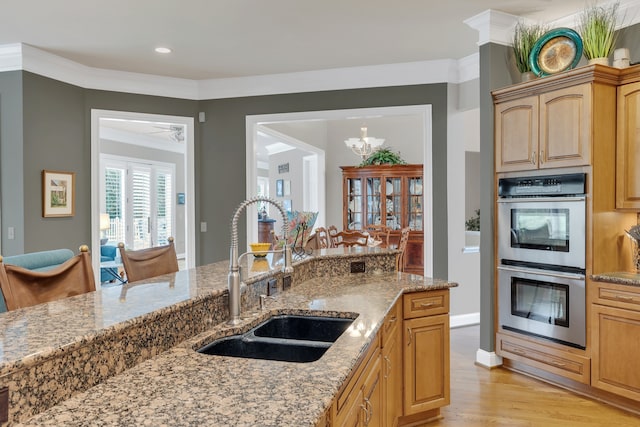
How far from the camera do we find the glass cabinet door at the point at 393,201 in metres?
8.32

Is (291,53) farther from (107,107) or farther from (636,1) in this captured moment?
(636,1)

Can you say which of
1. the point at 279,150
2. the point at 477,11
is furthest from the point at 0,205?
the point at 279,150

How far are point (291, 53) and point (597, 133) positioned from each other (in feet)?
8.70

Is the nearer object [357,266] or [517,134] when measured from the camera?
[357,266]

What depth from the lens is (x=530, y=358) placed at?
135 inches

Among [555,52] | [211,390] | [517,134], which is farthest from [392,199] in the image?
[211,390]

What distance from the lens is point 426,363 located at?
2699mm

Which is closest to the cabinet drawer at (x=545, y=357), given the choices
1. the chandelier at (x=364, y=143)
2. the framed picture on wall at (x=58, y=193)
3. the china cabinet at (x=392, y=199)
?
the framed picture on wall at (x=58, y=193)

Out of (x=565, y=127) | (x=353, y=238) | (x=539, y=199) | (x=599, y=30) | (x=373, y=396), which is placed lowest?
(x=373, y=396)

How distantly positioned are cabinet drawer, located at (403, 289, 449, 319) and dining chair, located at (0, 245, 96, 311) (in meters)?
1.65

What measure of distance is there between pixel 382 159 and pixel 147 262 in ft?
20.2

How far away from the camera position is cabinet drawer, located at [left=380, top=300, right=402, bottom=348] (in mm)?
2164

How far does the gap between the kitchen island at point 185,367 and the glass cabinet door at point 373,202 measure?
6.20 m

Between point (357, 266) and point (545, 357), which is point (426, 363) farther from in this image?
point (545, 357)
